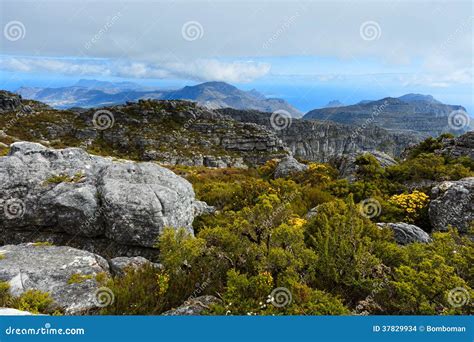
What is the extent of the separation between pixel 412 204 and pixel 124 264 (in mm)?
14383

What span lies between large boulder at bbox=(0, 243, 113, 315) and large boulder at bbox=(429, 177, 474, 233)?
1427 centimetres

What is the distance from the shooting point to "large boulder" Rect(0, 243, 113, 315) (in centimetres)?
737

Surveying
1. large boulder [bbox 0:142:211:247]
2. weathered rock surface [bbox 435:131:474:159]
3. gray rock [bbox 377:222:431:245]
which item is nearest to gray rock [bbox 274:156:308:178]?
weathered rock surface [bbox 435:131:474:159]

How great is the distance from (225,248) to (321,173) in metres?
22.9

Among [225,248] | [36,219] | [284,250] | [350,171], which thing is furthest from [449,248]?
[350,171]

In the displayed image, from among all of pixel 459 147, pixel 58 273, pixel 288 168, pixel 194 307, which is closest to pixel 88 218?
pixel 58 273

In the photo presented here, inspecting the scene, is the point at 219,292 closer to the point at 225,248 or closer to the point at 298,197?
the point at 225,248

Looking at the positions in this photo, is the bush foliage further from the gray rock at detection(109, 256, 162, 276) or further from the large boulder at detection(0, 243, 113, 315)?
the large boulder at detection(0, 243, 113, 315)

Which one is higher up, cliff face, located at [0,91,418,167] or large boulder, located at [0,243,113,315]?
cliff face, located at [0,91,418,167]

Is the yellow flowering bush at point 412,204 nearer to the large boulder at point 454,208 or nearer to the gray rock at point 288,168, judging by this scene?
the large boulder at point 454,208

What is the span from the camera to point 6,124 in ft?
322

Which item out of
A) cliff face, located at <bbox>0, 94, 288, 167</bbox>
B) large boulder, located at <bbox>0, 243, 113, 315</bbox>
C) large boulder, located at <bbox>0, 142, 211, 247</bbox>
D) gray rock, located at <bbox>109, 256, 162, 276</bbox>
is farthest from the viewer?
cliff face, located at <bbox>0, 94, 288, 167</bbox>

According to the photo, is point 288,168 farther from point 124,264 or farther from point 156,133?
point 156,133

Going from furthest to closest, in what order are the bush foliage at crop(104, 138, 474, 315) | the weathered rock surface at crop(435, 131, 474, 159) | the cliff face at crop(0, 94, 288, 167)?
the cliff face at crop(0, 94, 288, 167)
the weathered rock surface at crop(435, 131, 474, 159)
the bush foliage at crop(104, 138, 474, 315)
